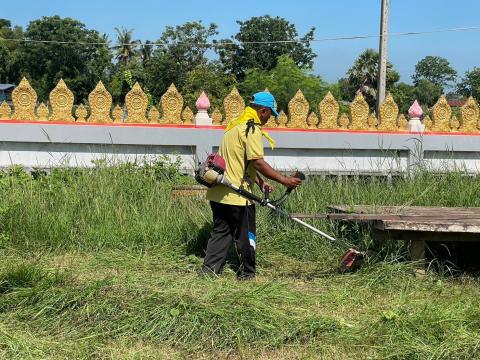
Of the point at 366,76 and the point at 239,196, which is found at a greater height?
the point at 366,76

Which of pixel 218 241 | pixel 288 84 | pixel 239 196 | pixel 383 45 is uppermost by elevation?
pixel 383 45

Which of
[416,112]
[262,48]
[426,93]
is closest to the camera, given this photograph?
[416,112]

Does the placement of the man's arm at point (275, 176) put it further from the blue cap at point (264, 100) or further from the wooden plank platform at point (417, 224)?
the blue cap at point (264, 100)

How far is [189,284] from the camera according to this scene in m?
4.14

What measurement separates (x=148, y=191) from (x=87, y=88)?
4581 centimetres

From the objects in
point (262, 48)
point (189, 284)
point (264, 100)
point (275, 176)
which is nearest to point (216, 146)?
point (264, 100)

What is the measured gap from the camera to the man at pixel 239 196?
4.52 metres

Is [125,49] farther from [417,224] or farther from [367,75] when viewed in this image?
[417,224]

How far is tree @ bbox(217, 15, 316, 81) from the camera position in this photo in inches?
1871

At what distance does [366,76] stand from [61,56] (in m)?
26.1

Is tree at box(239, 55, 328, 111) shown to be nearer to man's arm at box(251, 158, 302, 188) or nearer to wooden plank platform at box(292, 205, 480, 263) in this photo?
wooden plank platform at box(292, 205, 480, 263)

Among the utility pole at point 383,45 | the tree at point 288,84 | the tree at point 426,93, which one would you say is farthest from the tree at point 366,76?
the utility pole at point 383,45

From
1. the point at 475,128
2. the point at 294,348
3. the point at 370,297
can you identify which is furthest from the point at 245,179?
the point at 475,128

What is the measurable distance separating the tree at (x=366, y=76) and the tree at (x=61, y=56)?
21.3 metres
